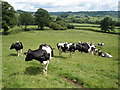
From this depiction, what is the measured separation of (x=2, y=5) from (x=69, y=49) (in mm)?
40812

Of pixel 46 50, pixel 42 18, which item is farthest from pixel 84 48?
pixel 42 18

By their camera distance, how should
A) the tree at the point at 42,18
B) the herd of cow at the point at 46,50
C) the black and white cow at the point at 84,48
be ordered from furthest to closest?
the tree at the point at 42,18 < the black and white cow at the point at 84,48 < the herd of cow at the point at 46,50

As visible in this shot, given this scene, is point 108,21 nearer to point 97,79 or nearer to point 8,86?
point 97,79

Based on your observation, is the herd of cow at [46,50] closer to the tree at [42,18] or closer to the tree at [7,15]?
the tree at [7,15]

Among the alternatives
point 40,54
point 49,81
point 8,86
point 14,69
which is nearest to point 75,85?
point 49,81

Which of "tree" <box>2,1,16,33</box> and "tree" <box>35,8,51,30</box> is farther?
"tree" <box>35,8,51,30</box>

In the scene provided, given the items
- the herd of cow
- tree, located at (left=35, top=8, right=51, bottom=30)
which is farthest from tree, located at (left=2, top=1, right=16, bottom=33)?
the herd of cow

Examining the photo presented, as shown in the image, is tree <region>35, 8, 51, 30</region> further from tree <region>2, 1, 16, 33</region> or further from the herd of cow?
the herd of cow

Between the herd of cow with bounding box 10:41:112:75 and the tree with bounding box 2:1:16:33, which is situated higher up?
the tree with bounding box 2:1:16:33

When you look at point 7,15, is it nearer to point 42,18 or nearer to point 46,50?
point 42,18

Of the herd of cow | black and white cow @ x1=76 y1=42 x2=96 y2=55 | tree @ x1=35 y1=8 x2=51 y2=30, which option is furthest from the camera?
tree @ x1=35 y1=8 x2=51 y2=30

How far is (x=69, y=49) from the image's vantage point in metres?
22.8

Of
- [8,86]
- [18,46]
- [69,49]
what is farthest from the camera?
[69,49]

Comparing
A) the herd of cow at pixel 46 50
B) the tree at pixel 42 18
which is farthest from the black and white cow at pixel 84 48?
the tree at pixel 42 18
